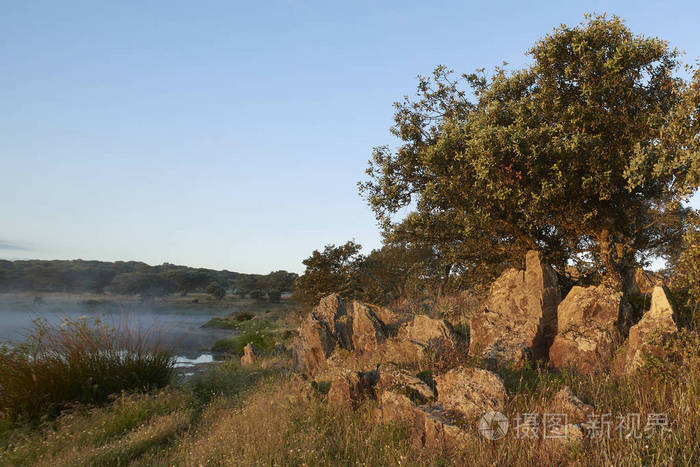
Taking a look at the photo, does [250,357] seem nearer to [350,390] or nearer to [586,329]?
[350,390]

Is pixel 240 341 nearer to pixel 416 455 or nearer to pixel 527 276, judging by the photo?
pixel 527 276

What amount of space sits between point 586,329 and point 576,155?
4425mm

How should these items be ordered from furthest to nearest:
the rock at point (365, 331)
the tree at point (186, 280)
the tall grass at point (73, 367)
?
the tree at point (186, 280) < the rock at point (365, 331) < the tall grass at point (73, 367)

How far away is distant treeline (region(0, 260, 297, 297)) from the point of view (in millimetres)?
68375

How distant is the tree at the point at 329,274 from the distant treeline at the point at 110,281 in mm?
32832

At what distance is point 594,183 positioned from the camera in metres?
11.2

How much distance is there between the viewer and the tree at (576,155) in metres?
10.9

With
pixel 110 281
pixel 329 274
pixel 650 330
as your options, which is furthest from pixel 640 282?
pixel 110 281

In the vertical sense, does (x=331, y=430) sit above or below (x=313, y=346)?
below

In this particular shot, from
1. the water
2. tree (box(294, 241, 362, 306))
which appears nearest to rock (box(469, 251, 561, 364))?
the water

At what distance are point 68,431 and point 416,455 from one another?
24.7 feet

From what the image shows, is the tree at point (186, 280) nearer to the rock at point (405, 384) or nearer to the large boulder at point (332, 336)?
the large boulder at point (332, 336)

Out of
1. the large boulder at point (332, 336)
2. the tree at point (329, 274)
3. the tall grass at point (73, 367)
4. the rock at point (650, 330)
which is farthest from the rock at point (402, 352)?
the tree at point (329, 274)

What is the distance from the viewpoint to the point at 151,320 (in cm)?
3038
